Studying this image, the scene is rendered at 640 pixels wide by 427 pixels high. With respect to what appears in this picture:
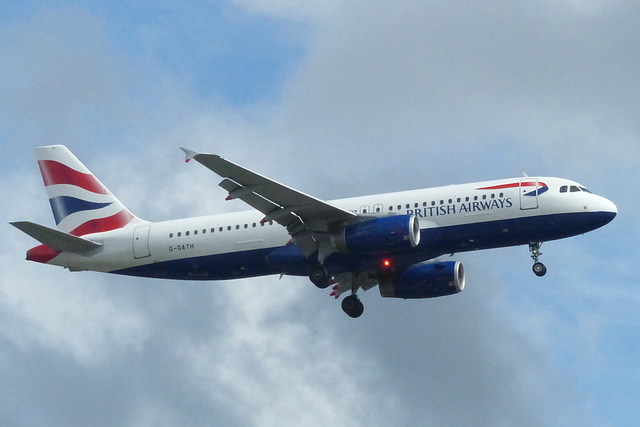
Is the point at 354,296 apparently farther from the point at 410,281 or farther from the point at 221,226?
the point at 221,226

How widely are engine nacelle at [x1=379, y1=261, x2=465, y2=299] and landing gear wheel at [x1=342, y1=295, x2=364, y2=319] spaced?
139cm

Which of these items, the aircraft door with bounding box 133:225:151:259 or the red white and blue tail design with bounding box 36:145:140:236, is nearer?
the aircraft door with bounding box 133:225:151:259

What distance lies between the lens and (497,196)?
5009 cm

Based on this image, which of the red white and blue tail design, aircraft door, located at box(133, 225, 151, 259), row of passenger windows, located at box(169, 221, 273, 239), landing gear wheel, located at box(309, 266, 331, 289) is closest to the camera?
landing gear wheel, located at box(309, 266, 331, 289)

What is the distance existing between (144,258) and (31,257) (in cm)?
553

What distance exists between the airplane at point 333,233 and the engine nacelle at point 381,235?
1.7 inches

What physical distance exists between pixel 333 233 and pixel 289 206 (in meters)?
2.25

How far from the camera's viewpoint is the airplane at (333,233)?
49.8 meters

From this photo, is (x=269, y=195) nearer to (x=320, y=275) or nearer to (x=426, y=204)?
(x=320, y=275)

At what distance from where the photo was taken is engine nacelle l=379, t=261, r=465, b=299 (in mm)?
Answer: 55125

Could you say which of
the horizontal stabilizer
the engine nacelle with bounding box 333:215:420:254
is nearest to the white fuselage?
the horizontal stabilizer

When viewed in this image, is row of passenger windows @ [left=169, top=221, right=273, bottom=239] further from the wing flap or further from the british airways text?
the british airways text

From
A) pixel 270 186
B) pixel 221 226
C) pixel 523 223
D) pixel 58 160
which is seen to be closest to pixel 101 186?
pixel 58 160

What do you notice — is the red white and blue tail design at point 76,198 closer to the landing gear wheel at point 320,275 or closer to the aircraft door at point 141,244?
the aircraft door at point 141,244
